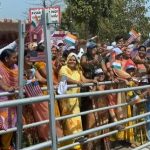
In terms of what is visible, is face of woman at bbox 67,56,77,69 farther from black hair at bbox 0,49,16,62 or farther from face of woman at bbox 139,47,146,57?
face of woman at bbox 139,47,146,57

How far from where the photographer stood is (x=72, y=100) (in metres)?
6.76

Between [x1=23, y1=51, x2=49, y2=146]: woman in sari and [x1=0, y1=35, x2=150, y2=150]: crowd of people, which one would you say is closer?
[x1=23, y1=51, x2=49, y2=146]: woman in sari

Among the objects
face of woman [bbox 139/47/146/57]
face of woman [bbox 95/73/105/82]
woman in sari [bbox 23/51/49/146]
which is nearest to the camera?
woman in sari [bbox 23/51/49/146]

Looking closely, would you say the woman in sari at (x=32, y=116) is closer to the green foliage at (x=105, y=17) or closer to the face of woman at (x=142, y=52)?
the face of woman at (x=142, y=52)

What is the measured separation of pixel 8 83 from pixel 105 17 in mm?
27621

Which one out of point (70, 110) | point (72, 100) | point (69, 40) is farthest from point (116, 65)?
point (70, 110)

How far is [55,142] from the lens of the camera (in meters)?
4.66

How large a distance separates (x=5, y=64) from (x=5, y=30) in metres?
7.56

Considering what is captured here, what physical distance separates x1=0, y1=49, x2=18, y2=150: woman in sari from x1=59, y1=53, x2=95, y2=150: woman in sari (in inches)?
27.8

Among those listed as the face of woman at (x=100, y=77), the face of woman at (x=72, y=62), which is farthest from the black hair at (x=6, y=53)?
the face of woman at (x=100, y=77)

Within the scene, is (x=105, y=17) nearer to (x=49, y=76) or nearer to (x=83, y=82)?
(x=83, y=82)

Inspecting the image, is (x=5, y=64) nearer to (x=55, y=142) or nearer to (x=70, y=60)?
(x=70, y=60)

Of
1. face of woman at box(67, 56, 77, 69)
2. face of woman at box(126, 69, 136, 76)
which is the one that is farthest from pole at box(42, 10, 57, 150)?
face of woman at box(126, 69, 136, 76)

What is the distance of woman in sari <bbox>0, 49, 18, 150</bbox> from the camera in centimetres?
548
